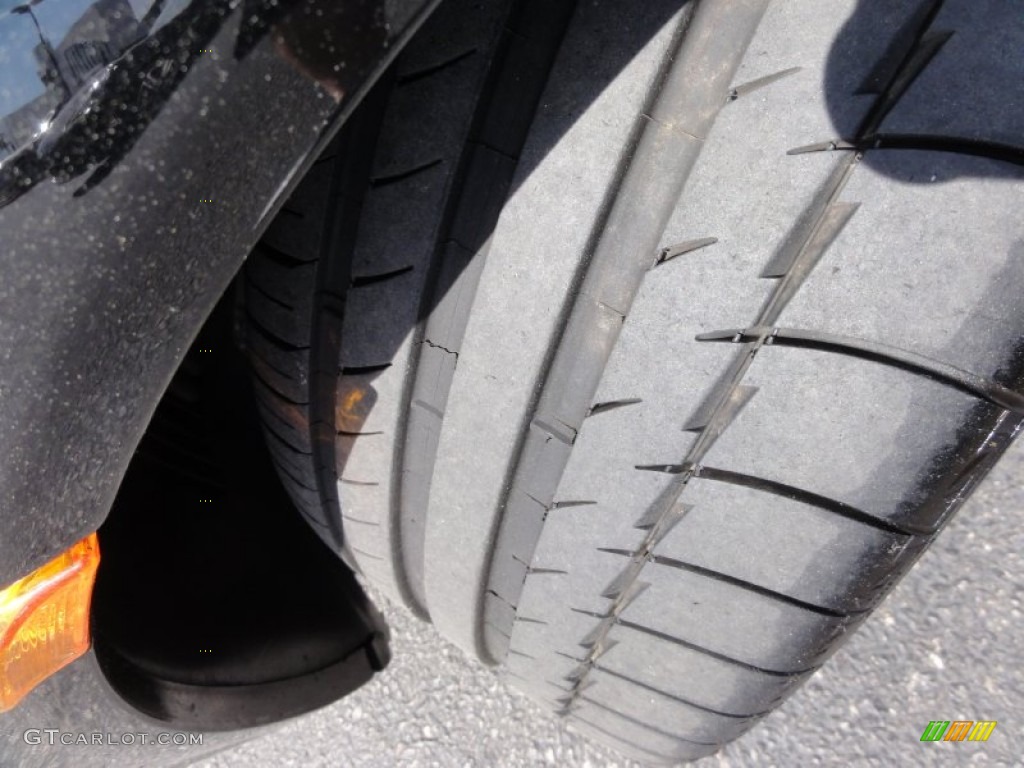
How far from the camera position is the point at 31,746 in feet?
2.24

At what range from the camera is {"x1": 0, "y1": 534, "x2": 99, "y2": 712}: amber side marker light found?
54 cm

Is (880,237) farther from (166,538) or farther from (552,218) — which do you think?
(166,538)

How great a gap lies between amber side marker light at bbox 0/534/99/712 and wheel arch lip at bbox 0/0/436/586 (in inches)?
2.7

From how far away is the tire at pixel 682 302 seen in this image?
0.53 m

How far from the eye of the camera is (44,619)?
0.58m

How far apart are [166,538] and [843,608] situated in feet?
2.28

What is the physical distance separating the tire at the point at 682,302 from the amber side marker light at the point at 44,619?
0.27m

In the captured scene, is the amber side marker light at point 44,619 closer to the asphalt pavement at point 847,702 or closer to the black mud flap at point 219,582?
the black mud flap at point 219,582

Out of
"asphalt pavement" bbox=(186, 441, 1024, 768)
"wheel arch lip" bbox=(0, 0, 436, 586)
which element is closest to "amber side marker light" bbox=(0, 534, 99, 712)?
"wheel arch lip" bbox=(0, 0, 436, 586)

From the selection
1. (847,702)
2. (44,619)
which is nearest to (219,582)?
(44,619)

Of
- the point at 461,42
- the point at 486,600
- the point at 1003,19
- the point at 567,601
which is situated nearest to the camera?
the point at 1003,19

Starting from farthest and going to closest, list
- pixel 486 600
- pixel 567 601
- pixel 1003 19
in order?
pixel 486 600
pixel 567 601
pixel 1003 19

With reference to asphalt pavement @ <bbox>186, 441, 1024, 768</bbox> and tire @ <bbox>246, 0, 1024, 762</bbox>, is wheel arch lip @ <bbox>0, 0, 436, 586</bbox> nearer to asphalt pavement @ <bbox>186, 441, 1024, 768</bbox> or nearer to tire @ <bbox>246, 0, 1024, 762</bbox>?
tire @ <bbox>246, 0, 1024, 762</bbox>

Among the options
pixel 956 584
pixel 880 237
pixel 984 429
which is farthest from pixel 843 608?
pixel 956 584
